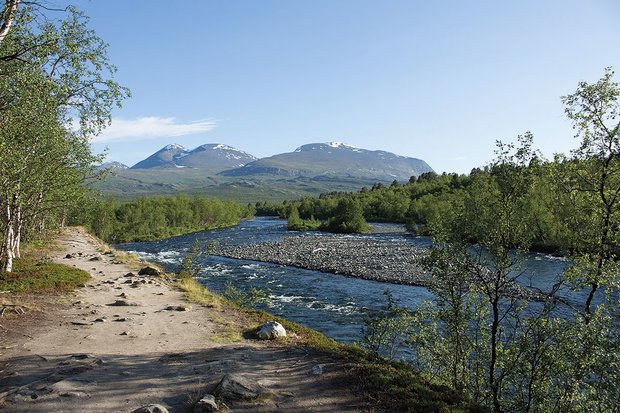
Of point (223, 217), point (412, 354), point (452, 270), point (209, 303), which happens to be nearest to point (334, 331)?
point (412, 354)

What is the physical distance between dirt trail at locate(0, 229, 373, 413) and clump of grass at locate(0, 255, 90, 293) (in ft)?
9.57

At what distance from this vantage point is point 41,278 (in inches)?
949

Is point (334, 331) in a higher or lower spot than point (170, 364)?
lower

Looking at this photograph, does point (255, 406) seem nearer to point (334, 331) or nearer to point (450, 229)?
point (450, 229)

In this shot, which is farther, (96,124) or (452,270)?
(96,124)

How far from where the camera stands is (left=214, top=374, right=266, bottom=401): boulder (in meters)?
10.9

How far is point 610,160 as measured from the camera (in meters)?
12.9

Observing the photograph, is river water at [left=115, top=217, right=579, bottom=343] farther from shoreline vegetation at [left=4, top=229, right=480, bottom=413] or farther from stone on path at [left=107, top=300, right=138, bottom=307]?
stone on path at [left=107, top=300, right=138, bottom=307]

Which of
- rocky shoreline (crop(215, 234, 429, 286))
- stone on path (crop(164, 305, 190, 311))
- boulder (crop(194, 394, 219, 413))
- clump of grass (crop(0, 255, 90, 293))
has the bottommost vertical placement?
rocky shoreline (crop(215, 234, 429, 286))

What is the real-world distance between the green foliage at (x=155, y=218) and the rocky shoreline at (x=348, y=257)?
29605mm

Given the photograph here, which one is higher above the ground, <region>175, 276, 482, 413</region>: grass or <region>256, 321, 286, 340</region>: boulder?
<region>256, 321, 286, 340</region>: boulder

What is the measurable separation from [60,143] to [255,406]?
2102cm

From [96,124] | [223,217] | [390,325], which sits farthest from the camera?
[223,217]

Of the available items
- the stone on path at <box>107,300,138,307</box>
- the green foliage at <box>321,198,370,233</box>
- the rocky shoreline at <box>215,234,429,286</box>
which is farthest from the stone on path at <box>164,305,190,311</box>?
the green foliage at <box>321,198,370,233</box>
